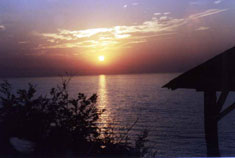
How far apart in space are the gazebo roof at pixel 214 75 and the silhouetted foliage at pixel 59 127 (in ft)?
3.61

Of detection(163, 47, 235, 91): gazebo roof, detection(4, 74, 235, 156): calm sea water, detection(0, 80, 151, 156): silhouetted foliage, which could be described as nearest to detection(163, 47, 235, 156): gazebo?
detection(163, 47, 235, 91): gazebo roof

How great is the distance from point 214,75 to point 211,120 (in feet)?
2.98

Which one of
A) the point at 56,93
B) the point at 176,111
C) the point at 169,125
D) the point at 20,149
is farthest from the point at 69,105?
the point at 176,111

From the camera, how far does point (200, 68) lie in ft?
12.0

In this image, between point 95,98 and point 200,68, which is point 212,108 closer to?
point 200,68

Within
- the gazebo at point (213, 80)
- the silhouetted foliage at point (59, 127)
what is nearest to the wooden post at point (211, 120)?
the gazebo at point (213, 80)

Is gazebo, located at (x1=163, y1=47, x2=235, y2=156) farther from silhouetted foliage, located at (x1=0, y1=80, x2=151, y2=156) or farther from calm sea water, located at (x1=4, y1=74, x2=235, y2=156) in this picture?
calm sea water, located at (x1=4, y1=74, x2=235, y2=156)

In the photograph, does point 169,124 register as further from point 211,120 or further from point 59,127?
Result: point 59,127

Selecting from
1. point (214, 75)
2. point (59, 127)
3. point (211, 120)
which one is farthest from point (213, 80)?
point (59, 127)

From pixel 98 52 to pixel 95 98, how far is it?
167 centimetres

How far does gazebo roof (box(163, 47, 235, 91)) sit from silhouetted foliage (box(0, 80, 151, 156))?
110 cm

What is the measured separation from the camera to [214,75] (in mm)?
3545

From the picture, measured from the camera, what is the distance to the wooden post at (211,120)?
12.9 feet

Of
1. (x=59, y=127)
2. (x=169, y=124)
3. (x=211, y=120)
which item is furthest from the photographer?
(x=169, y=124)
